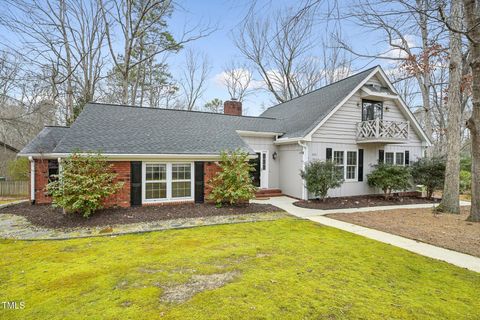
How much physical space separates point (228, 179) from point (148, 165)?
3.17 metres

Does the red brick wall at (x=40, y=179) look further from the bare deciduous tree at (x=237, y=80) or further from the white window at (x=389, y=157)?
the bare deciduous tree at (x=237, y=80)

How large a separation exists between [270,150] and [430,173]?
842 centimetres

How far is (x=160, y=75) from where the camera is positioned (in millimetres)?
21516

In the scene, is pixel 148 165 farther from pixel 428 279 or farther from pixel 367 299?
pixel 428 279

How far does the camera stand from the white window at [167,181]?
9328mm

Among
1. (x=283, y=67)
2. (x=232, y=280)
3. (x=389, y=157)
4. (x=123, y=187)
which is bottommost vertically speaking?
(x=232, y=280)

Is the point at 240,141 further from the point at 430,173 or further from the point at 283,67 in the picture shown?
the point at 283,67

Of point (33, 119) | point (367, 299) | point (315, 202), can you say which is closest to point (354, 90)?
point (315, 202)

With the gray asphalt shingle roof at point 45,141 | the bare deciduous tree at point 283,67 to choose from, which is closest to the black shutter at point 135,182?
the gray asphalt shingle roof at point 45,141

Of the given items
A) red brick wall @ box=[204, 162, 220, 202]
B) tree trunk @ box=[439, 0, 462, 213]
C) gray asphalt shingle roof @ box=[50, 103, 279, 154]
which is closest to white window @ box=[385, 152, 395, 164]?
tree trunk @ box=[439, 0, 462, 213]

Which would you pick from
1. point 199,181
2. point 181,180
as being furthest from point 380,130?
point 181,180

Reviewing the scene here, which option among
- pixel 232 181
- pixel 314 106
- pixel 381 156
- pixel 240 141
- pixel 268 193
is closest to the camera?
pixel 232 181

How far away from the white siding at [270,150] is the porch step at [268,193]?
0.41 m

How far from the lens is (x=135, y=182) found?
9031 mm
